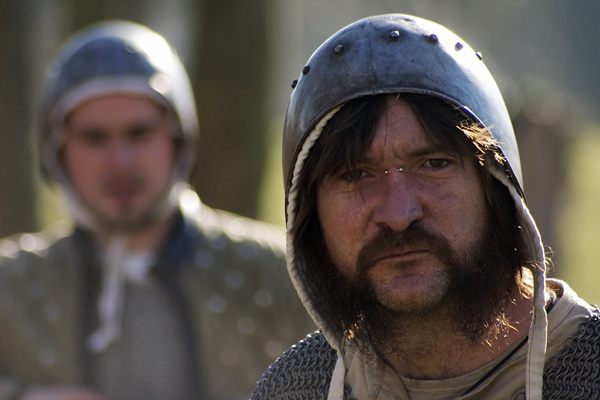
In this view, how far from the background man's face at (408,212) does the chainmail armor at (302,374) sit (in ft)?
1.42

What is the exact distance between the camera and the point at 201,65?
9531mm

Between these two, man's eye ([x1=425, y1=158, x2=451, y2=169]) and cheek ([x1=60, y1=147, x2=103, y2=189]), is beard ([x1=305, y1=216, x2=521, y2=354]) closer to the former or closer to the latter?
man's eye ([x1=425, y1=158, x2=451, y2=169])

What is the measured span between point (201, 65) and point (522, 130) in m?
2.74

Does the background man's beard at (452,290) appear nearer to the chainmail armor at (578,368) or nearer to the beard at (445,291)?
the beard at (445,291)

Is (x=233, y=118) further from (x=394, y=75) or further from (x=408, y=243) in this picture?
(x=408, y=243)

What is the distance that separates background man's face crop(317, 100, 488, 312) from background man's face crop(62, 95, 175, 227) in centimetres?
299

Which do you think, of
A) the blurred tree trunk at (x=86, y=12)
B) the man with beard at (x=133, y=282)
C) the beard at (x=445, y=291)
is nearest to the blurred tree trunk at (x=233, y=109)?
the blurred tree trunk at (x=86, y=12)

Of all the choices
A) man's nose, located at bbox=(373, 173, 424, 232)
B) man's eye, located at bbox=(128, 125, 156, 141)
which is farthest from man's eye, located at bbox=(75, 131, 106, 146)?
man's nose, located at bbox=(373, 173, 424, 232)

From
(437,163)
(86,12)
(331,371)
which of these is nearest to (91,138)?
(331,371)

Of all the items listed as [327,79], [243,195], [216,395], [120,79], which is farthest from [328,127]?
[243,195]

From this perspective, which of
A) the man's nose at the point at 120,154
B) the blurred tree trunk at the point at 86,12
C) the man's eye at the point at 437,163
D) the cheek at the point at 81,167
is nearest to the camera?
the man's eye at the point at 437,163

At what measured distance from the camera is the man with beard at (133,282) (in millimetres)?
6098

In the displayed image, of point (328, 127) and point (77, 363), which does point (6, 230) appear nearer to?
point (77, 363)

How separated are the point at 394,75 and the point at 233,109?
5.91 metres
